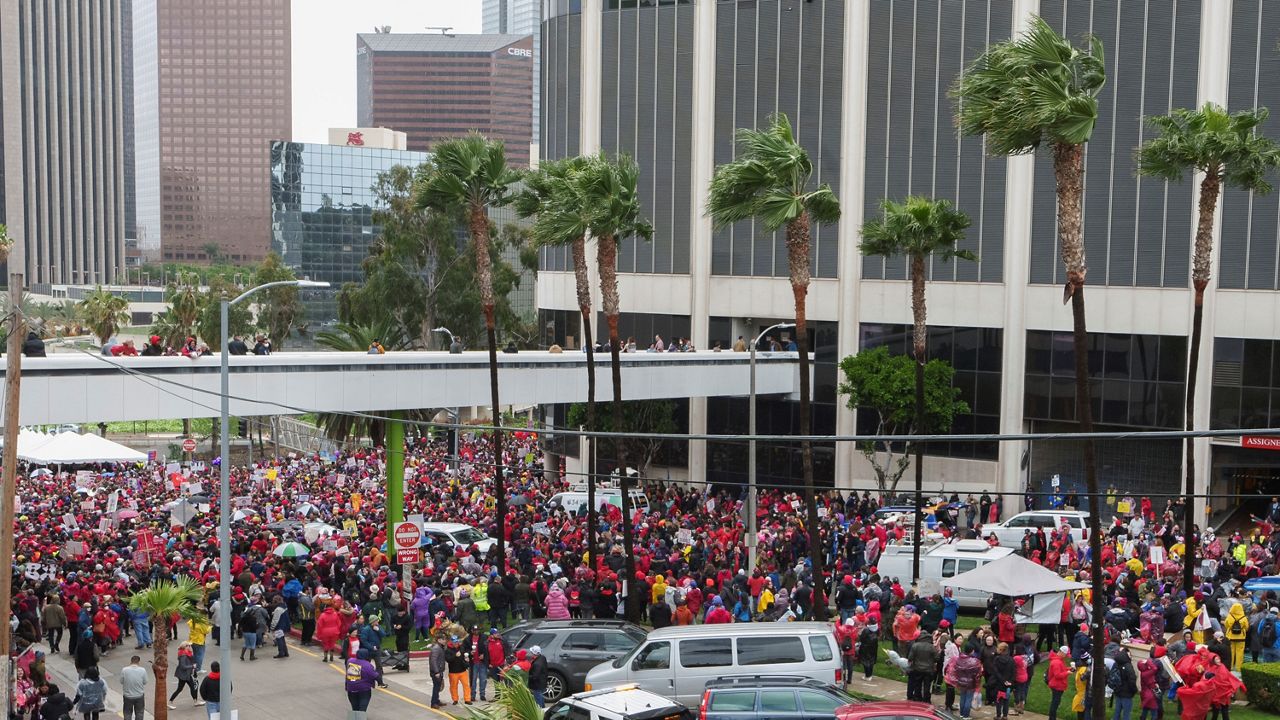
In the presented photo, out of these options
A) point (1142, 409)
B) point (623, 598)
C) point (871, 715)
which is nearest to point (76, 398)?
point (623, 598)

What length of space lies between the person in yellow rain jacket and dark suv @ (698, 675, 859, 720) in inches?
328

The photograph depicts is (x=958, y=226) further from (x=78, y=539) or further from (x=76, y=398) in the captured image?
(x=78, y=539)

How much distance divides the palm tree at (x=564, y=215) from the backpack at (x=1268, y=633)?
44.5 feet

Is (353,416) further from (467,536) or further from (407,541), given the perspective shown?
(407,541)

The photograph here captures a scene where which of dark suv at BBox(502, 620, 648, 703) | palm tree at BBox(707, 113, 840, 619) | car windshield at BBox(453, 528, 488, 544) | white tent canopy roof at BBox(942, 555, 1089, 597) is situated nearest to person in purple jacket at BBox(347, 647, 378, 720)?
dark suv at BBox(502, 620, 648, 703)

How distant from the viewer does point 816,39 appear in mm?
49344

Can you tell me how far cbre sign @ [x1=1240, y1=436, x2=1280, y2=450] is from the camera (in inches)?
1613

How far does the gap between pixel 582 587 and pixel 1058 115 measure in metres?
14.7

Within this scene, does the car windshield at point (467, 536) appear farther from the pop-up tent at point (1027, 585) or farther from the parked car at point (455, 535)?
the pop-up tent at point (1027, 585)

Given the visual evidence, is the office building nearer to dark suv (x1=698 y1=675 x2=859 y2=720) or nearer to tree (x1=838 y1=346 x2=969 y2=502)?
tree (x1=838 y1=346 x2=969 y2=502)

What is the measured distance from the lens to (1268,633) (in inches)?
880

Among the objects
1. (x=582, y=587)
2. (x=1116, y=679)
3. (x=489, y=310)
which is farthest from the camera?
(x=489, y=310)

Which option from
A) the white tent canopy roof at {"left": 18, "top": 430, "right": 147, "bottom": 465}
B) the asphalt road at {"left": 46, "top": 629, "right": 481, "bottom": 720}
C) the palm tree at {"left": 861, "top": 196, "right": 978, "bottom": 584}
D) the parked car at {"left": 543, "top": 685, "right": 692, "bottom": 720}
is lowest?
the asphalt road at {"left": 46, "top": 629, "right": 481, "bottom": 720}

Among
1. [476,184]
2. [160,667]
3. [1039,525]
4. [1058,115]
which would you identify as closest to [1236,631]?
[1058,115]
